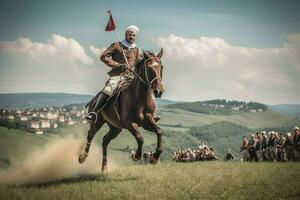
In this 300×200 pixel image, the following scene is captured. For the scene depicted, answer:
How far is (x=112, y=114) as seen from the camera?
15797 mm

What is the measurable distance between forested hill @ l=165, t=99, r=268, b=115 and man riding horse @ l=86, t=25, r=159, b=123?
147m

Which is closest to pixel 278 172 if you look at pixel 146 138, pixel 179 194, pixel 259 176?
pixel 259 176

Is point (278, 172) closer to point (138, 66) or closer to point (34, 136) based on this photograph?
point (138, 66)

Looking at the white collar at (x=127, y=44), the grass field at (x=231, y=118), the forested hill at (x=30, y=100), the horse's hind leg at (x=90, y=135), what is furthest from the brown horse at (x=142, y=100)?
the forested hill at (x=30, y=100)

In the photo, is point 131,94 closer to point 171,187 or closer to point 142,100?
point 142,100

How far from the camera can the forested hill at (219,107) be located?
545 ft

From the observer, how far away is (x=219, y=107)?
172 metres

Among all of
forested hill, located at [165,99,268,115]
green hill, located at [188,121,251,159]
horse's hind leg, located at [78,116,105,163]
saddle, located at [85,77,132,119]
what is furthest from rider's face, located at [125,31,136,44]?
forested hill, located at [165,99,268,115]

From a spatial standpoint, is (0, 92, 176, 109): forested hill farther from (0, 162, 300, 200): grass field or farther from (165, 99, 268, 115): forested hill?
(0, 162, 300, 200): grass field

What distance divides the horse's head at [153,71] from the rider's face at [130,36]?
1733 millimetres

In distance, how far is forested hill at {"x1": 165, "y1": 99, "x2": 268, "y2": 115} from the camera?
16625 cm

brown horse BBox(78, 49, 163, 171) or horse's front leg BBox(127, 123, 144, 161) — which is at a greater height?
brown horse BBox(78, 49, 163, 171)

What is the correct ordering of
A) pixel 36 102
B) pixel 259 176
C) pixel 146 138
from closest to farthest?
pixel 259 176, pixel 146 138, pixel 36 102

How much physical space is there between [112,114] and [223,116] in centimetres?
14715
